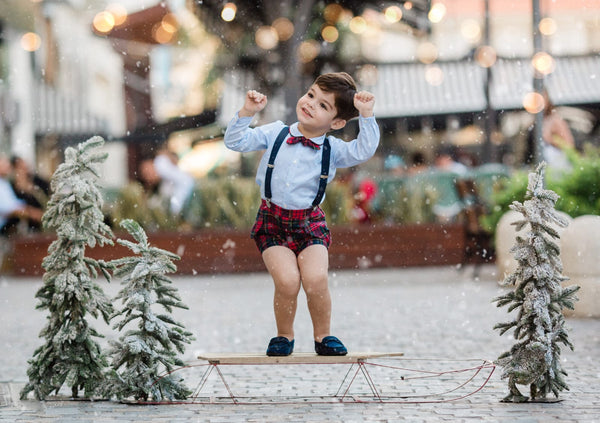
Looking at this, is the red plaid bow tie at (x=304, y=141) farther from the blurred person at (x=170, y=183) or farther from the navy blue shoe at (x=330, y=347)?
the blurred person at (x=170, y=183)

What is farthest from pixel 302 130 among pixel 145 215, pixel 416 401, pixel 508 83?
pixel 508 83

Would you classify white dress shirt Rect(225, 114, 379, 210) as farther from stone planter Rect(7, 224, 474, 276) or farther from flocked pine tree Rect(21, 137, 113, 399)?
stone planter Rect(7, 224, 474, 276)

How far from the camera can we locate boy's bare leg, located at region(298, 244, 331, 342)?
5160mm

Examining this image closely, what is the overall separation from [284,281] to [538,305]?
1336 millimetres

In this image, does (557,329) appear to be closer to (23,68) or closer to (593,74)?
(593,74)

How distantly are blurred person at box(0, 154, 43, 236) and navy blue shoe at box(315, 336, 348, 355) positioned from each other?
11.0 meters

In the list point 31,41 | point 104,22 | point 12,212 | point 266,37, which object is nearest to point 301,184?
point 12,212

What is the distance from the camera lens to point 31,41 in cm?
2519

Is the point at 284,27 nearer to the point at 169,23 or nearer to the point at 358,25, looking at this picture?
the point at 358,25

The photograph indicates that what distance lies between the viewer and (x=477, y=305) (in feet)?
35.4

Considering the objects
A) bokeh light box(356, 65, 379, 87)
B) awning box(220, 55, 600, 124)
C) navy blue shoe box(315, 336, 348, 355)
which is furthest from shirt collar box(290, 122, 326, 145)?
bokeh light box(356, 65, 379, 87)

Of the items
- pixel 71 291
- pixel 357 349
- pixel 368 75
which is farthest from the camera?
pixel 368 75

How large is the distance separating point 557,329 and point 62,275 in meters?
2.69

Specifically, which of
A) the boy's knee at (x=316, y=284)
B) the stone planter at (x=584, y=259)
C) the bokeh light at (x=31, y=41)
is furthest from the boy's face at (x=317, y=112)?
the bokeh light at (x=31, y=41)
